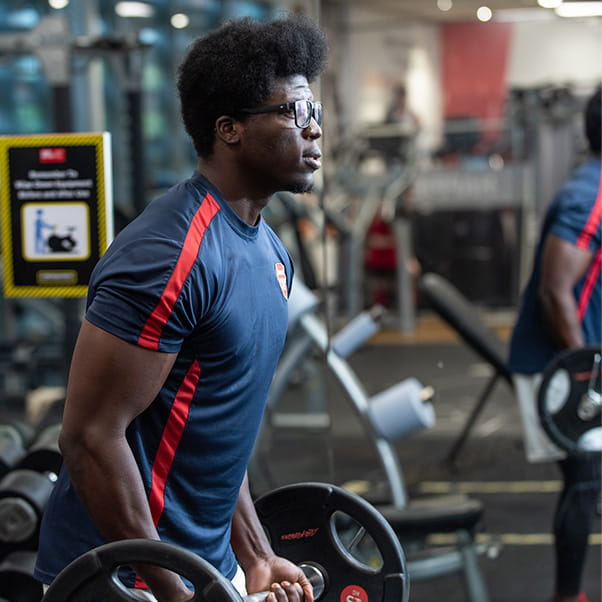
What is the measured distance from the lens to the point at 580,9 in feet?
8.61

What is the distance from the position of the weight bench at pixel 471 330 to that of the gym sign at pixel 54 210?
2199mm

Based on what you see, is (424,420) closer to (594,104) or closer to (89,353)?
(594,104)

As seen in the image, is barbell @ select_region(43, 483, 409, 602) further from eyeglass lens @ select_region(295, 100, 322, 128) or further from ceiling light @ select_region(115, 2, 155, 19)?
ceiling light @ select_region(115, 2, 155, 19)

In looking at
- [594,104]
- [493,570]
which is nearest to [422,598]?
[493,570]

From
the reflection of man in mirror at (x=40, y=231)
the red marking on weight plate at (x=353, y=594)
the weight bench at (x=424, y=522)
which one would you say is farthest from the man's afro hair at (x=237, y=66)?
the weight bench at (x=424, y=522)

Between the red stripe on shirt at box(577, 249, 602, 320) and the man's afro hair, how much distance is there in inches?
60.8

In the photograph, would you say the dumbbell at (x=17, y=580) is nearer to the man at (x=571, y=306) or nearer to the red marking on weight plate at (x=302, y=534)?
the red marking on weight plate at (x=302, y=534)

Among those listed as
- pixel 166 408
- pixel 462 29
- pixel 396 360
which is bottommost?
pixel 396 360

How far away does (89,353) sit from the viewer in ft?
3.89

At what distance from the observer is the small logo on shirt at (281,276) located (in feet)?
4.71

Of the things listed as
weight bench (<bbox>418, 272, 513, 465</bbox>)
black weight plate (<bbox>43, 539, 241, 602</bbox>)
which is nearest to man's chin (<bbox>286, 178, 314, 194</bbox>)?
black weight plate (<bbox>43, 539, 241, 602</bbox>)

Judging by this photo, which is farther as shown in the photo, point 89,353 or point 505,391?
point 505,391

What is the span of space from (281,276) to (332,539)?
15.7 inches

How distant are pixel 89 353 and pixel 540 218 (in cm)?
242
